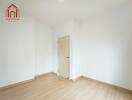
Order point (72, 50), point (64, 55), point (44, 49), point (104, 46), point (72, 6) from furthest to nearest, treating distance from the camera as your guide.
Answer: point (44, 49) → point (64, 55) → point (72, 50) → point (104, 46) → point (72, 6)

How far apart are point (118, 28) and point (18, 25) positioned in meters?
3.59

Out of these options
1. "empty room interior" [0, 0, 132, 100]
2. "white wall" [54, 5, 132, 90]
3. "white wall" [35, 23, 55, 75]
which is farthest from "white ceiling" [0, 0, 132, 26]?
"white wall" [35, 23, 55, 75]

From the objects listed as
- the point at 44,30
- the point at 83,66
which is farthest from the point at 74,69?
the point at 44,30

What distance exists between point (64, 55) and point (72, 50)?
0.59 metres

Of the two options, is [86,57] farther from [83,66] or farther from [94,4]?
[94,4]

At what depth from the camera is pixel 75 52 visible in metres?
3.62

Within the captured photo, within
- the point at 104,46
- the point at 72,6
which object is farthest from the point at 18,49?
the point at 104,46

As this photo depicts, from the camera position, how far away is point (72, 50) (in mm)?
3482

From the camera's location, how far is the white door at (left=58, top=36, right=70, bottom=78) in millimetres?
3709

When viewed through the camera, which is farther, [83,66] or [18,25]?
[83,66]

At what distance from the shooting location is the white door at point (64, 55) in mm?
3709

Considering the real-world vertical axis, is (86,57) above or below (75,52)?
below

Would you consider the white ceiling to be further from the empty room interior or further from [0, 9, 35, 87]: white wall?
[0, 9, 35, 87]: white wall

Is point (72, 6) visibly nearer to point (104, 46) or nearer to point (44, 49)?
point (104, 46)
